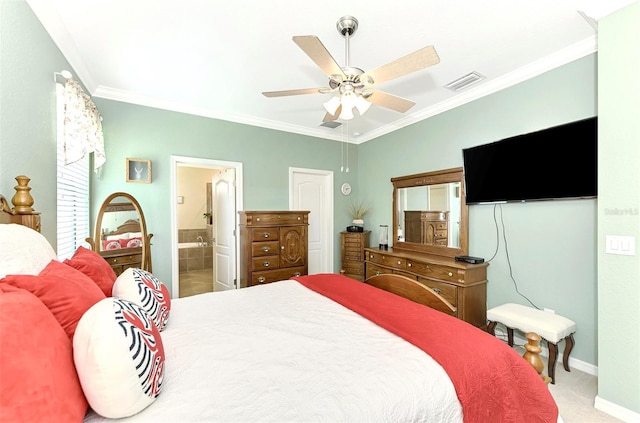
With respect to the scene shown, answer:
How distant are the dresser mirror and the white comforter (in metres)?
2.18

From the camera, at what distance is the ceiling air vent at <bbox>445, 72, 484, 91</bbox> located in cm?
265

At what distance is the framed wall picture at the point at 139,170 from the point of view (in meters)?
3.07

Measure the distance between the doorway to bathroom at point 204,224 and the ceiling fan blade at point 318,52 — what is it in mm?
2447

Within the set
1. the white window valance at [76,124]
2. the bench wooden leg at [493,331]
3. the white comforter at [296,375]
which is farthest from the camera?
the bench wooden leg at [493,331]

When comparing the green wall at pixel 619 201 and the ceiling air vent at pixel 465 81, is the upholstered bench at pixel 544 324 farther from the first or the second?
the ceiling air vent at pixel 465 81

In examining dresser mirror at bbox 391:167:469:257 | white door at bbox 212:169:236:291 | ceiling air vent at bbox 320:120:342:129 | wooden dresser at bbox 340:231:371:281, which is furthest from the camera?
wooden dresser at bbox 340:231:371:281

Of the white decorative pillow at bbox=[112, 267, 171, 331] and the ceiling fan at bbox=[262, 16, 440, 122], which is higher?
the ceiling fan at bbox=[262, 16, 440, 122]

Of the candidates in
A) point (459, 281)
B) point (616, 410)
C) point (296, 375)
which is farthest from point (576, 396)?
point (296, 375)

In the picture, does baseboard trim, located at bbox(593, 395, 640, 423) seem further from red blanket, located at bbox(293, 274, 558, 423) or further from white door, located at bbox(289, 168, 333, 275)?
white door, located at bbox(289, 168, 333, 275)


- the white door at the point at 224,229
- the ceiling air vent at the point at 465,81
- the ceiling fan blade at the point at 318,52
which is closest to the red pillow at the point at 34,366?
the ceiling fan blade at the point at 318,52

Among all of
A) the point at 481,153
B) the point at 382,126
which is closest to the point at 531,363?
the point at 481,153

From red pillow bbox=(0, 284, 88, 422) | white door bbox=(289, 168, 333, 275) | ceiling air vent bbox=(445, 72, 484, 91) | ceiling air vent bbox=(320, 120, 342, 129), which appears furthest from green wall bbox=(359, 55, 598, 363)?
red pillow bbox=(0, 284, 88, 422)

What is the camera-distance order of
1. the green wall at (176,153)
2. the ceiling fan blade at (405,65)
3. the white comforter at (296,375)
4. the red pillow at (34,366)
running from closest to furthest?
the red pillow at (34,366) < the white comforter at (296,375) < the ceiling fan blade at (405,65) < the green wall at (176,153)

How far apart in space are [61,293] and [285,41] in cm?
214
